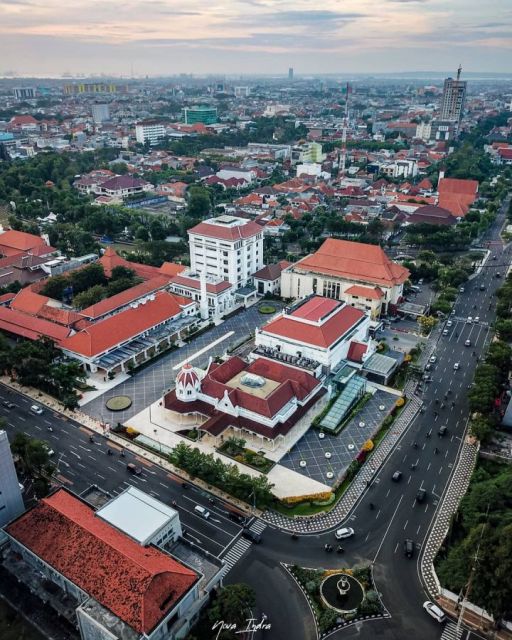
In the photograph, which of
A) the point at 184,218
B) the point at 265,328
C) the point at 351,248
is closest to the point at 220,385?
the point at 265,328

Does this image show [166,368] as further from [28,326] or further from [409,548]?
[409,548]

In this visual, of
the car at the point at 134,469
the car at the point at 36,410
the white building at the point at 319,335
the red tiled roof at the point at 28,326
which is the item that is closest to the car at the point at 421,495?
the white building at the point at 319,335

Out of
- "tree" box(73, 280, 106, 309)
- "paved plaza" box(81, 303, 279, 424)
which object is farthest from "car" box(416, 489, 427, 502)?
"tree" box(73, 280, 106, 309)

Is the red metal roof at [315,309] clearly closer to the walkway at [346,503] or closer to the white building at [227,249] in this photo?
the walkway at [346,503]

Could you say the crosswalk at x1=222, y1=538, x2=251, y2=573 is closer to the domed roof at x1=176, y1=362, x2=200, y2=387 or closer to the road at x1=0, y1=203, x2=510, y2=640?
the road at x1=0, y1=203, x2=510, y2=640

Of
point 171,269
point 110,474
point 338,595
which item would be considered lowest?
point 110,474

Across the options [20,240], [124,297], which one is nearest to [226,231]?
[124,297]
